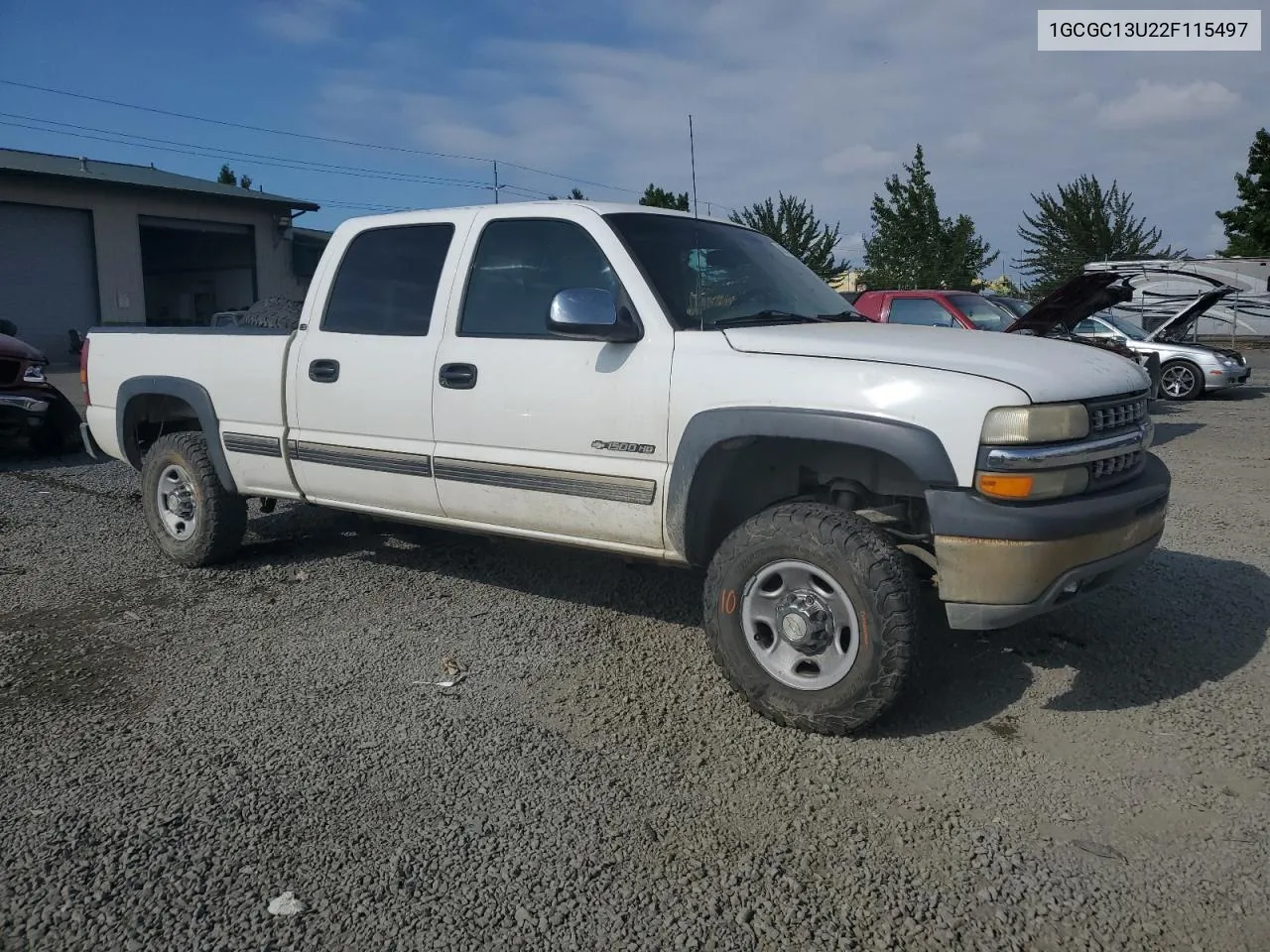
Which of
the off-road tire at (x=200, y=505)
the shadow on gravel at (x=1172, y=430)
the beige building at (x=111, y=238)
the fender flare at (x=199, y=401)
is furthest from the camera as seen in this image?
the beige building at (x=111, y=238)

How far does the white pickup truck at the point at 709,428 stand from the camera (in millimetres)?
3279

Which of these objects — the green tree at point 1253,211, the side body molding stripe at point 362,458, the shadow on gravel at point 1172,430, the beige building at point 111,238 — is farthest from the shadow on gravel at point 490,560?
the green tree at point 1253,211

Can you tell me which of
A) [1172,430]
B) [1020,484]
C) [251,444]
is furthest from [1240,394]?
[251,444]

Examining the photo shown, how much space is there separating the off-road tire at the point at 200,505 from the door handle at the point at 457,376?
1853 mm

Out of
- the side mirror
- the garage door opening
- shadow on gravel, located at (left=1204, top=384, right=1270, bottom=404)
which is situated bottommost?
shadow on gravel, located at (left=1204, top=384, right=1270, bottom=404)

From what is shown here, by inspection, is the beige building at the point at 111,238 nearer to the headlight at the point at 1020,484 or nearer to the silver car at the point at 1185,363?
the silver car at the point at 1185,363

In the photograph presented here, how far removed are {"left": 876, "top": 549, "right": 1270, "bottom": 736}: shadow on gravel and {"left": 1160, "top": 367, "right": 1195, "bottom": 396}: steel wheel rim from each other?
12.5m

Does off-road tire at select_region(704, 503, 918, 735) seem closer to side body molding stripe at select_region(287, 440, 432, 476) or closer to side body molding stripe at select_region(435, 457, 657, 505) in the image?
side body molding stripe at select_region(435, 457, 657, 505)

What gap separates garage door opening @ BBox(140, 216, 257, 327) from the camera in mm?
27969

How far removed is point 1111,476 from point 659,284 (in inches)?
72.8

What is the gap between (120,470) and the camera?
9086 millimetres

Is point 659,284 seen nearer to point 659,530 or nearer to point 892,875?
point 659,530

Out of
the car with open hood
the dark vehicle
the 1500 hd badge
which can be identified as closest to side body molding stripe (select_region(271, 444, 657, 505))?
the 1500 hd badge

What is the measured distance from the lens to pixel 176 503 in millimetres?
5859
